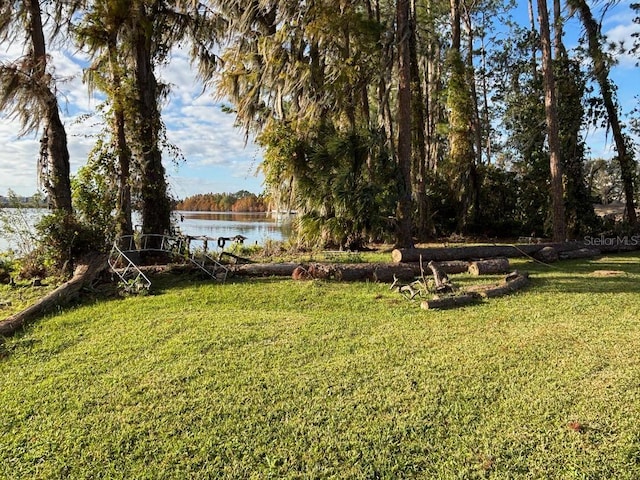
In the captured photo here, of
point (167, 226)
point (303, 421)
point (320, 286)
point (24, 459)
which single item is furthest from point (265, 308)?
point (167, 226)

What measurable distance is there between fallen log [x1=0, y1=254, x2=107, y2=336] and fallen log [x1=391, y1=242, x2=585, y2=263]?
179 inches

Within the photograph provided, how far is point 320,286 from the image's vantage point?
19.6ft

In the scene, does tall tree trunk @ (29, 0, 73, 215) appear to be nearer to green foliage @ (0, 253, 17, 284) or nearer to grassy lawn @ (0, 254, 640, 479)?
green foliage @ (0, 253, 17, 284)

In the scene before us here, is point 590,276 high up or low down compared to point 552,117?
down

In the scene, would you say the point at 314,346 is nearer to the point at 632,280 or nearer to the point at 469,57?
the point at 632,280

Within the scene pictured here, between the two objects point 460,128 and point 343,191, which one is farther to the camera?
point 460,128

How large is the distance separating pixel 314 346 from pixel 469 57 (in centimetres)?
1280

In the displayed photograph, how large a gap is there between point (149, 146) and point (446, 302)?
5.84m

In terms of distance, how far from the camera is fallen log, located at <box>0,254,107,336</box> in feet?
13.7

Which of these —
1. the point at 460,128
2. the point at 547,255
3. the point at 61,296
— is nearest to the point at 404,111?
the point at 547,255

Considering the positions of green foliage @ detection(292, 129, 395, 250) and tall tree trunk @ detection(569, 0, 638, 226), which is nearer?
green foliage @ detection(292, 129, 395, 250)

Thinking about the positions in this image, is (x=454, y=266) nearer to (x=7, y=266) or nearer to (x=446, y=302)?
(x=446, y=302)

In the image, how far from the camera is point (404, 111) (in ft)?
27.4

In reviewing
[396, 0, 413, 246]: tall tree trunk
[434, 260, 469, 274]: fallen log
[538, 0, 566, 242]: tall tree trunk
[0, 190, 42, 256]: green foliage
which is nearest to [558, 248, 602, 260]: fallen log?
[538, 0, 566, 242]: tall tree trunk
